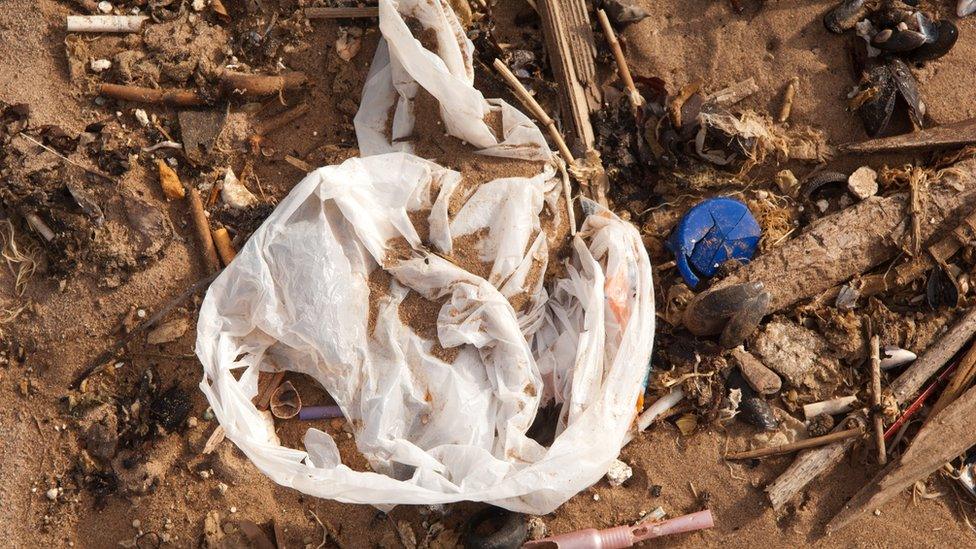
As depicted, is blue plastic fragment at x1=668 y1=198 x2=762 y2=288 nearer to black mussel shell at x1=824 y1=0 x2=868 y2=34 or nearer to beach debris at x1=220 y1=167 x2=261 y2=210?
black mussel shell at x1=824 y1=0 x2=868 y2=34

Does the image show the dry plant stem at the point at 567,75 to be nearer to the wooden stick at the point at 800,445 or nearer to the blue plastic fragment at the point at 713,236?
the blue plastic fragment at the point at 713,236

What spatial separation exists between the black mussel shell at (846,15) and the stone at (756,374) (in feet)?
4.89

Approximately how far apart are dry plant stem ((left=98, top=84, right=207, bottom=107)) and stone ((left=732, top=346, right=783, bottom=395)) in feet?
8.18

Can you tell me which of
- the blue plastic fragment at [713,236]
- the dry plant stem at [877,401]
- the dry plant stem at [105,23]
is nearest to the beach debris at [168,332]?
the dry plant stem at [105,23]

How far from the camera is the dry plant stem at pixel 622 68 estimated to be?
327 centimetres

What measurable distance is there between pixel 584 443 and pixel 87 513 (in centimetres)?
206

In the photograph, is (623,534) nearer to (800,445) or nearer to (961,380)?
(800,445)

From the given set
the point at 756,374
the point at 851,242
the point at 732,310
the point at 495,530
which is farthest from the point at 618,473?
the point at 851,242

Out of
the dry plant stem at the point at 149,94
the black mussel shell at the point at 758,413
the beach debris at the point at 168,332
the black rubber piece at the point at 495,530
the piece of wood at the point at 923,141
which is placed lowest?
the black rubber piece at the point at 495,530

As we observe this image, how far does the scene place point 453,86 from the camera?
299 cm

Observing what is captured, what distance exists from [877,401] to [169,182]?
10.1ft

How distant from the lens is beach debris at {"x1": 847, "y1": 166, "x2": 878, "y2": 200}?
127 inches

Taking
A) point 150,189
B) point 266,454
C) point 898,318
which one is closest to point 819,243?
point 898,318

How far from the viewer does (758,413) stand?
10.3 feet
